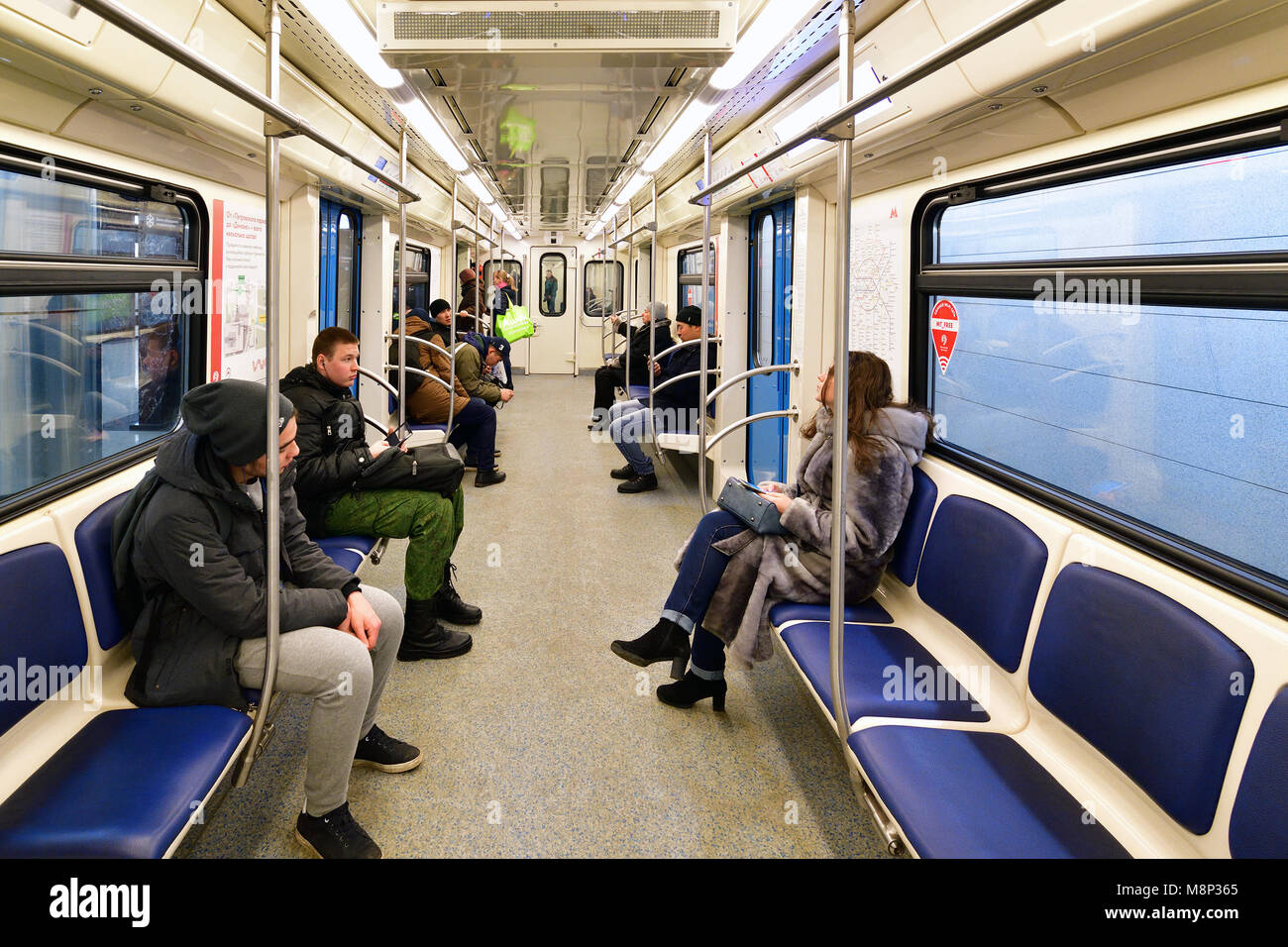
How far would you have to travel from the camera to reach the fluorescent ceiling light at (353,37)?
2812 mm

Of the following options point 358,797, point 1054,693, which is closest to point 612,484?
point 358,797

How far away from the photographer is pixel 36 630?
1900 mm

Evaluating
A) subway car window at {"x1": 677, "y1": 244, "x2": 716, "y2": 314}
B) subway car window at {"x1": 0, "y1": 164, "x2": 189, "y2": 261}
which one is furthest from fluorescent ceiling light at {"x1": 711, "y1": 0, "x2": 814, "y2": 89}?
subway car window at {"x1": 677, "y1": 244, "x2": 716, "y2": 314}

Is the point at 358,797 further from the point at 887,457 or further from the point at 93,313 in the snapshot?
the point at 887,457

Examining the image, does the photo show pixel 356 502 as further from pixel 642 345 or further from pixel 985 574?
pixel 642 345

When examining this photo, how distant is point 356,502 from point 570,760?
1459 millimetres

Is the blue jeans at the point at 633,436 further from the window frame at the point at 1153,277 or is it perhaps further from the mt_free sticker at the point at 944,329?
the window frame at the point at 1153,277

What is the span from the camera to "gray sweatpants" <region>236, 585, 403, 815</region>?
2076 millimetres

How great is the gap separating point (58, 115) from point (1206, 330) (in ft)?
10.8

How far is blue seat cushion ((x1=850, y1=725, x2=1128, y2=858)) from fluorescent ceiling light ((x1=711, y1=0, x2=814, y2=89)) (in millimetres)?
2235

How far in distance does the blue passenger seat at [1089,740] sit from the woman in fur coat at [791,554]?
810mm

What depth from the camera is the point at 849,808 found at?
2.41 meters

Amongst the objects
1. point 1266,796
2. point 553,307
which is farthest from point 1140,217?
point 553,307

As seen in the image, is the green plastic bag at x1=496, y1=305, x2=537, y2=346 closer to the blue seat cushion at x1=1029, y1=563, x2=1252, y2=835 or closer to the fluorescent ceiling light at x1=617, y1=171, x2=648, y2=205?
the fluorescent ceiling light at x1=617, y1=171, x2=648, y2=205
